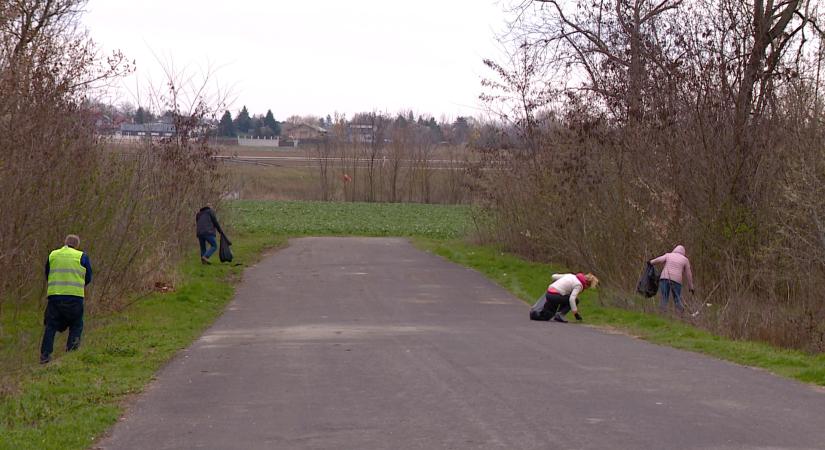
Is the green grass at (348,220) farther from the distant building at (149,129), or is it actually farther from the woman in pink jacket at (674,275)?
the woman in pink jacket at (674,275)

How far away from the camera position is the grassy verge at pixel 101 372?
9.34 meters

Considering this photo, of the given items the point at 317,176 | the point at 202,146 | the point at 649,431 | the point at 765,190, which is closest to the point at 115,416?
the point at 649,431

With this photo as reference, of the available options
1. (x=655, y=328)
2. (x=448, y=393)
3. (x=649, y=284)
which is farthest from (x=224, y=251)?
(x=448, y=393)

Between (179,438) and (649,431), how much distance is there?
3.77m

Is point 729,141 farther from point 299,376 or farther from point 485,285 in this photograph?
Answer: point 299,376

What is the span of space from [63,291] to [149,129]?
15350 mm

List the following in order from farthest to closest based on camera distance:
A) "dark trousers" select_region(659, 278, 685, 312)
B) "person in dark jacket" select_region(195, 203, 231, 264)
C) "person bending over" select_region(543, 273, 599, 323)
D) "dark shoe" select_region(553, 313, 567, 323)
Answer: "person in dark jacket" select_region(195, 203, 231, 264)
"dark trousers" select_region(659, 278, 685, 312)
"dark shoe" select_region(553, 313, 567, 323)
"person bending over" select_region(543, 273, 599, 323)

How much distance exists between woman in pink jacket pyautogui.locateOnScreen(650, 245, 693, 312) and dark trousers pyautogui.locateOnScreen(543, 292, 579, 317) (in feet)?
7.66

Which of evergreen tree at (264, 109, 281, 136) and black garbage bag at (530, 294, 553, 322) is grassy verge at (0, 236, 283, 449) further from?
evergreen tree at (264, 109, 281, 136)

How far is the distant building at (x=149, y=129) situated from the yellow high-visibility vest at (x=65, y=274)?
10907 millimetres

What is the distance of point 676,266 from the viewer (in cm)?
2106

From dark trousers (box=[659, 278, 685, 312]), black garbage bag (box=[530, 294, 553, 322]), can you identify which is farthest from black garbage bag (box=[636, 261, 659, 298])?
black garbage bag (box=[530, 294, 553, 322])

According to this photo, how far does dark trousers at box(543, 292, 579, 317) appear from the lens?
64.6ft

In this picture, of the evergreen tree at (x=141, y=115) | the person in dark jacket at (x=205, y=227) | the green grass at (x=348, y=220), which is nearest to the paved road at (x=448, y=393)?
the person in dark jacket at (x=205, y=227)
